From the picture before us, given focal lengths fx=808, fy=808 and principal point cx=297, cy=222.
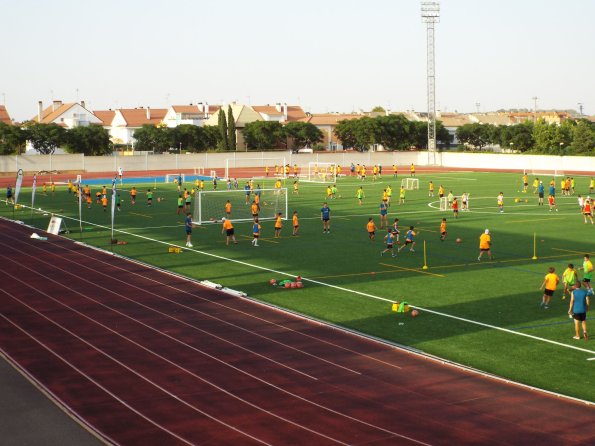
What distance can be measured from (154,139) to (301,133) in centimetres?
2302

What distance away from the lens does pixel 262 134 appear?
124438mm

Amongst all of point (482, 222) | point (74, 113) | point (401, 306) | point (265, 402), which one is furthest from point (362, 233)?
point (74, 113)

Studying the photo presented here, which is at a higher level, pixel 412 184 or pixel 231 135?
pixel 231 135

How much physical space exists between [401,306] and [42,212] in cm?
3757

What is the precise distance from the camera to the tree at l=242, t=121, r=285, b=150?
124 metres

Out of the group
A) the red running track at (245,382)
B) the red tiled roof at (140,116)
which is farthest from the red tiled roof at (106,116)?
the red running track at (245,382)

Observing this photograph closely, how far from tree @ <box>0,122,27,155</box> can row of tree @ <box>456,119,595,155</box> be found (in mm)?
69213

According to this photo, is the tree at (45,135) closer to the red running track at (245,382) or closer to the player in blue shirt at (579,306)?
the red running track at (245,382)

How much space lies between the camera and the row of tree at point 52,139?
10362 centimetres

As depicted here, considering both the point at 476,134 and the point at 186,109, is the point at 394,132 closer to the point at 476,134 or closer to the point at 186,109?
the point at 476,134

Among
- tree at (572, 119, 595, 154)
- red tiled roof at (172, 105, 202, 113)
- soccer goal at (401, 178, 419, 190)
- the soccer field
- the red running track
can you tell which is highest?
red tiled roof at (172, 105, 202, 113)

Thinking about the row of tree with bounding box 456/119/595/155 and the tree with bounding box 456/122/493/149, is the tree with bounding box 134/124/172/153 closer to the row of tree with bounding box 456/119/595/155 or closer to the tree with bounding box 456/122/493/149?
the tree with bounding box 456/122/493/149

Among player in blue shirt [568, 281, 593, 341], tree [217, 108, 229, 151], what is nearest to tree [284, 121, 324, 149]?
tree [217, 108, 229, 151]

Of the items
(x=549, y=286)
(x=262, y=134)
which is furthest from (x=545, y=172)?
(x=549, y=286)
